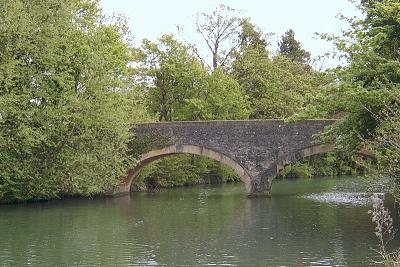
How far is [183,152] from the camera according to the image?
3067cm

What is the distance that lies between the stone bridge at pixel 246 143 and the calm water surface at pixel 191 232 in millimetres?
1632

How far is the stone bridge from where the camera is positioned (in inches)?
1142

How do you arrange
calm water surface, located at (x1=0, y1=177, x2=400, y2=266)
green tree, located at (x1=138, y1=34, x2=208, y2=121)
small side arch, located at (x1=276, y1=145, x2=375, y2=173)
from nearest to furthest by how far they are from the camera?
calm water surface, located at (x1=0, y1=177, x2=400, y2=266), small side arch, located at (x1=276, y1=145, x2=375, y2=173), green tree, located at (x1=138, y1=34, x2=208, y2=121)

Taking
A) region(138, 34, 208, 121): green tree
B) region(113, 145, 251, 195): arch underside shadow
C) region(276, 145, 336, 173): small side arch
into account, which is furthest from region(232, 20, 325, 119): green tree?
region(276, 145, 336, 173): small side arch

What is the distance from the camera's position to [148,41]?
39562mm

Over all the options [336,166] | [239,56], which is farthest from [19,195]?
[336,166]

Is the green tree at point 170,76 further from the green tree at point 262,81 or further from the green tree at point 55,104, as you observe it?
the green tree at point 55,104

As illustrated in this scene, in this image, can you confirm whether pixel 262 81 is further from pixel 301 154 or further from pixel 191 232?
pixel 191 232

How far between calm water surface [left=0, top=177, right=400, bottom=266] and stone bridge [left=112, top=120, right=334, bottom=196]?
1.63 meters

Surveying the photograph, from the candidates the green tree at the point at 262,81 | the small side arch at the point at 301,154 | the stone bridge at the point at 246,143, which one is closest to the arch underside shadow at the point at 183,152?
the stone bridge at the point at 246,143

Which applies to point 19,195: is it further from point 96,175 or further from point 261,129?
point 261,129

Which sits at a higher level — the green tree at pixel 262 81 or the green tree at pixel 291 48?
the green tree at pixel 291 48

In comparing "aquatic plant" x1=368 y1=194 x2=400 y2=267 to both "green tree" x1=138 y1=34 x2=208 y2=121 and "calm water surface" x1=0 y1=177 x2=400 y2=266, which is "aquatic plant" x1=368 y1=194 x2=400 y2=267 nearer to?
"calm water surface" x1=0 y1=177 x2=400 y2=266

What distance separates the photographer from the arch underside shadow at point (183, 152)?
29.9m
